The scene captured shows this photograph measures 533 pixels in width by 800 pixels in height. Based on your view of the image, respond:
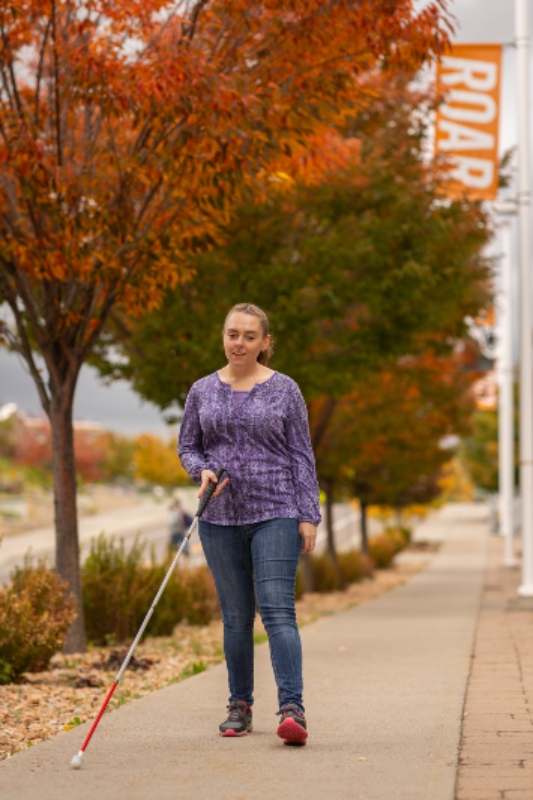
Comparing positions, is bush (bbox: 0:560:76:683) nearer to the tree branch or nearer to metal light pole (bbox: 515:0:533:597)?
the tree branch

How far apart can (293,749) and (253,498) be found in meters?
1.09

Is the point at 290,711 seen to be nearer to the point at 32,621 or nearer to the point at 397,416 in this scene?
the point at 32,621

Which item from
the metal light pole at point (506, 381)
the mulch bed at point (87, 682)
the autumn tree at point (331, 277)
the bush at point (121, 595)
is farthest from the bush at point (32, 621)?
the metal light pole at point (506, 381)

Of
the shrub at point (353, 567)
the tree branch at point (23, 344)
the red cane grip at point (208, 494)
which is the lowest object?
the shrub at point (353, 567)

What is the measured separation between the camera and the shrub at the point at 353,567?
25.8 m

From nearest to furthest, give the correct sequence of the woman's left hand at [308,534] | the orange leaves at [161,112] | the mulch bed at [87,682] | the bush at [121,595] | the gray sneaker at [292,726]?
the gray sneaker at [292,726] → the woman's left hand at [308,534] → the mulch bed at [87,682] → the orange leaves at [161,112] → the bush at [121,595]

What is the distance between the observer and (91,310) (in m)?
9.70

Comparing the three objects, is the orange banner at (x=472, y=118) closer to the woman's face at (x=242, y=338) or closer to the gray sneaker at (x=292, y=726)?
the woman's face at (x=242, y=338)

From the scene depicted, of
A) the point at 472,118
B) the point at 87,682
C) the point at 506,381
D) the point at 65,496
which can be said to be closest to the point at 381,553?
the point at 506,381

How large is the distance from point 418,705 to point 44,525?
4015cm

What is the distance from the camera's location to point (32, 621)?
8.02m

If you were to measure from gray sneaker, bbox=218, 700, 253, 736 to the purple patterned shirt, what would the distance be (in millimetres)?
883

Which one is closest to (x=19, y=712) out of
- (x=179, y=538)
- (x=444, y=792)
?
(x=444, y=792)

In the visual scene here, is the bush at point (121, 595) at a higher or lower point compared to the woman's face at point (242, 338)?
lower
